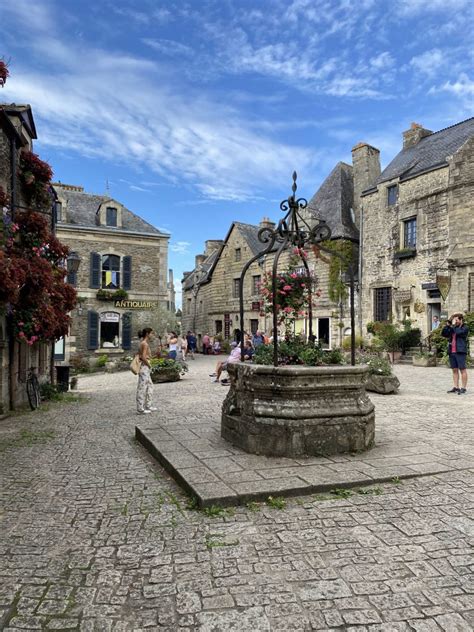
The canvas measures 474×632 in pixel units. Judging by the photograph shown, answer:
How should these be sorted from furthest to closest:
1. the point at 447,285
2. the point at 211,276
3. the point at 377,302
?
the point at 211,276 → the point at 377,302 → the point at 447,285

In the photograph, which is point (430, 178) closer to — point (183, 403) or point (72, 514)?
point (183, 403)

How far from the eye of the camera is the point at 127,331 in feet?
72.2

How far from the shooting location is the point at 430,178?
19312 millimetres

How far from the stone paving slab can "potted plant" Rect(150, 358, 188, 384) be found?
5837mm

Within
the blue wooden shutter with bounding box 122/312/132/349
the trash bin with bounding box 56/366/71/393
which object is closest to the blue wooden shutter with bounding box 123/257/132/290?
the blue wooden shutter with bounding box 122/312/132/349

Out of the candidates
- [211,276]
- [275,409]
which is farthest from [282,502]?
[211,276]

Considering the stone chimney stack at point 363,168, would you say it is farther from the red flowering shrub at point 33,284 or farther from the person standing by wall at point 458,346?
the red flowering shrub at point 33,284

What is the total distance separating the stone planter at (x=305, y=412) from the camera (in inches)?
177

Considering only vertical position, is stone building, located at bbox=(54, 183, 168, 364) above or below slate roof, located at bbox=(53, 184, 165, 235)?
below

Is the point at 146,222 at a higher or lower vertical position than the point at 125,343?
higher

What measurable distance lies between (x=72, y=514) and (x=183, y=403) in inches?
214

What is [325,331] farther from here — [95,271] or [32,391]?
[32,391]

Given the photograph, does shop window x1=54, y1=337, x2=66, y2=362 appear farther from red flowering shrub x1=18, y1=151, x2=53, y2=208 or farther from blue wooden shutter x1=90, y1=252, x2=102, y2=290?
red flowering shrub x1=18, y1=151, x2=53, y2=208

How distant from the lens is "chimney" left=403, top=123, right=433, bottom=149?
2309cm
